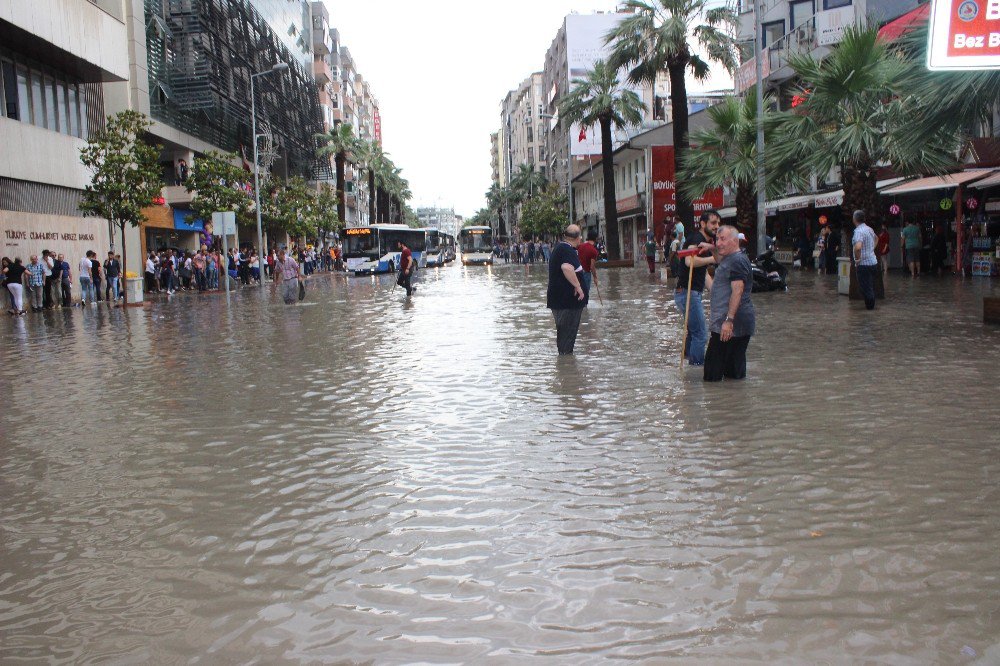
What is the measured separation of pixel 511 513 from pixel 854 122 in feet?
60.9

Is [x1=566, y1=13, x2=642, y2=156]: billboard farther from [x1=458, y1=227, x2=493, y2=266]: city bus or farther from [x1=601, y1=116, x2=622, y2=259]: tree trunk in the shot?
[x1=601, y1=116, x2=622, y2=259]: tree trunk

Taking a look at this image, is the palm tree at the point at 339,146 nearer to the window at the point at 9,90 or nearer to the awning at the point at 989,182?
the window at the point at 9,90

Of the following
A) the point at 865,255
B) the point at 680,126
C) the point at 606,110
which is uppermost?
the point at 606,110

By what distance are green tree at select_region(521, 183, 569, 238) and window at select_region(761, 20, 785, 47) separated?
42181 millimetres

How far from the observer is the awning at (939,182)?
2580 cm

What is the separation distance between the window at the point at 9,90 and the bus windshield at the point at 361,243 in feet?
95.4

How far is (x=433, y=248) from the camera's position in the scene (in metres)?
71.7

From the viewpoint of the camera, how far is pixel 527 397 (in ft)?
29.4

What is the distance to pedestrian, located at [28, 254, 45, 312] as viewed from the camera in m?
27.3

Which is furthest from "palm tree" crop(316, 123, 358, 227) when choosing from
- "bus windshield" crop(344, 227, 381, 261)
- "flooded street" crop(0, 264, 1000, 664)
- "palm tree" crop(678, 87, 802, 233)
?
"flooded street" crop(0, 264, 1000, 664)

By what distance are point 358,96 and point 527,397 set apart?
418 feet

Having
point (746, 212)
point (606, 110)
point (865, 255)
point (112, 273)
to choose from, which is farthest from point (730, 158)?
point (112, 273)

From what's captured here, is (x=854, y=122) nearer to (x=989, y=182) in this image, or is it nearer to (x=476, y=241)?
(x=989, y=182)

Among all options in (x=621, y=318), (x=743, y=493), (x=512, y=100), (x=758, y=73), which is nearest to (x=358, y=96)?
(x=512, y=100)
